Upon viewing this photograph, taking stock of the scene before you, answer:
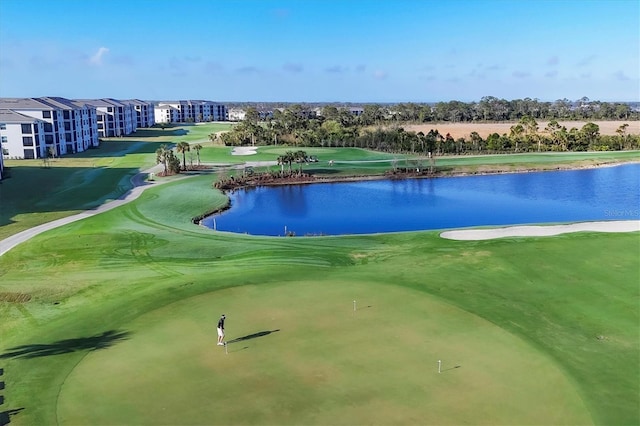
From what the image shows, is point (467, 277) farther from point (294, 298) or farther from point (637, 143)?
point (637, 143)

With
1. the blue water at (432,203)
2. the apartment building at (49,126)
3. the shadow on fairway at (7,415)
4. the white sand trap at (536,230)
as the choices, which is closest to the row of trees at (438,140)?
the blue water at (432,203)

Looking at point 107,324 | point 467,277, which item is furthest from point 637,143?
point 107,324

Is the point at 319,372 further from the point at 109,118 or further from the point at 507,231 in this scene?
the point at 109,118

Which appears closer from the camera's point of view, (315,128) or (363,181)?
(363,181)

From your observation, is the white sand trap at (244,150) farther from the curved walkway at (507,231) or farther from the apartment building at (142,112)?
the apartment building at (142,112)

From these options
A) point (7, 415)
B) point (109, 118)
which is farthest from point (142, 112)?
point (7, 415)

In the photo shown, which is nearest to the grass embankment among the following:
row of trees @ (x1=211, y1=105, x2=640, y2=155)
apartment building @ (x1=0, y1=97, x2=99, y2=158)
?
apartment building @ (x1=0, y1=97, x2=99, y2=158)

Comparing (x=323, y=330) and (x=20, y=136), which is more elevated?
(x=20, y=136)
